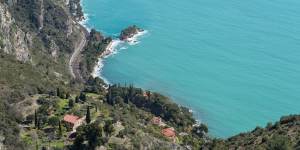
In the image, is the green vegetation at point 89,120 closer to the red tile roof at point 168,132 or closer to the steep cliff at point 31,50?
the steep cliff at point 31,50

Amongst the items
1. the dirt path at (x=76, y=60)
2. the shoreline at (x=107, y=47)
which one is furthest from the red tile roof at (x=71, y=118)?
the shoreline at (x=107, y=47)

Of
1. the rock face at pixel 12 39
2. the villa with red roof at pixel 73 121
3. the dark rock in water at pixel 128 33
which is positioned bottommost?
the villa with red roof at pixel 73 121

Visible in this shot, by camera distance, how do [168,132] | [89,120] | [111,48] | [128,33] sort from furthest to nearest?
[128,33]
[111,48]
[168,132]
[89,120]

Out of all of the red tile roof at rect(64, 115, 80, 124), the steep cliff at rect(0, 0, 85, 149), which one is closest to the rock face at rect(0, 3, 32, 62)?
the steep cliff at rect(0, 0, 85, 149)

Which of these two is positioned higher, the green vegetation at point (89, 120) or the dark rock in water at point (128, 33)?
the dark rock in water at point (128, 33)

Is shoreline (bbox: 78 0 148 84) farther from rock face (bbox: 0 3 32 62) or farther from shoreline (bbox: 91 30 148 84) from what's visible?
rock face (bbox: 0 3 32 62)

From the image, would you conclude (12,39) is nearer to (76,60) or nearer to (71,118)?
(76,60)

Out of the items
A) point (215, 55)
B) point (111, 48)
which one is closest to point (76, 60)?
point (111, 48)
